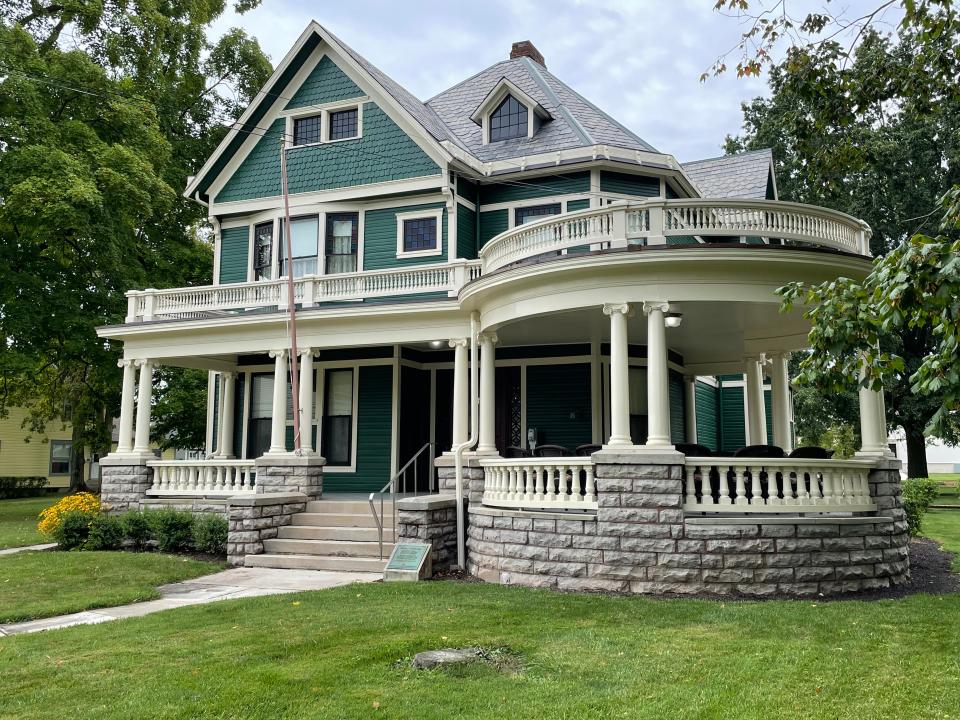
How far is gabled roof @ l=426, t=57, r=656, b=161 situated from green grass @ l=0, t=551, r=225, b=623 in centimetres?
1096

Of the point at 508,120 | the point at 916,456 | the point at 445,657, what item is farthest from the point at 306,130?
the point at 916,456

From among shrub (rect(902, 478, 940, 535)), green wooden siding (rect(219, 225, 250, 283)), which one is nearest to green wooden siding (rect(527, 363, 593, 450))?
shrub (rect(902, 478, 940, 535))

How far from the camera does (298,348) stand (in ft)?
51.5

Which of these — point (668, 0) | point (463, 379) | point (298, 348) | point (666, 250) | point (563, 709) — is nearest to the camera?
point (563, 709)

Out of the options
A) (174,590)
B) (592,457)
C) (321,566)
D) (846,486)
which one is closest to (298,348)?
(321,566)

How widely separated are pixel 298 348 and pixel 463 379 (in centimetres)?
355

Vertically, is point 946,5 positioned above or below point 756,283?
above

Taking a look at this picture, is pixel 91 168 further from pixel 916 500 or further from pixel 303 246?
pixel 916 500

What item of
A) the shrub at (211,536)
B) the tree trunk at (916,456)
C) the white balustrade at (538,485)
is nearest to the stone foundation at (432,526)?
the white balustrade at (538,485)

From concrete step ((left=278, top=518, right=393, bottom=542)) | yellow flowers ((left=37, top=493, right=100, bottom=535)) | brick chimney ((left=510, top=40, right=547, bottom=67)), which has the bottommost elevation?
concrete step ((left=278, top=518, right=393, bottom=542))

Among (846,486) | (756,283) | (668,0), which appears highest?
(668,0)

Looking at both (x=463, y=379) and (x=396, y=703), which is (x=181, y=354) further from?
(x=396, y=703)

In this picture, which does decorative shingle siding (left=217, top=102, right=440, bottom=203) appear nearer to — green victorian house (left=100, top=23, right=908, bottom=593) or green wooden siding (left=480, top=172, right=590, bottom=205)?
green victorian house (left=100, top=23, right=908, bottom=593)

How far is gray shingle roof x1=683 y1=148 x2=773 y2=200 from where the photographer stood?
20453 millimetres
